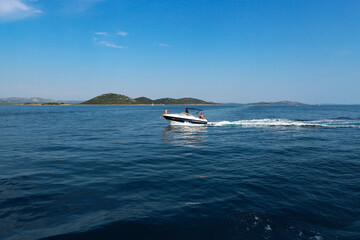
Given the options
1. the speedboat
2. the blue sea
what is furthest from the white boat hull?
the blue sea

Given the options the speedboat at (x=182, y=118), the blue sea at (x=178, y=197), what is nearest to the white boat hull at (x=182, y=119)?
the speedboat at (x=182, y=118)

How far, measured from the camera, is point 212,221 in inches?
292

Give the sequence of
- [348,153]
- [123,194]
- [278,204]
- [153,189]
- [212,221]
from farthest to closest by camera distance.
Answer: [348,153]
[153,189]
[123,194]
[278,204]
[212,221]

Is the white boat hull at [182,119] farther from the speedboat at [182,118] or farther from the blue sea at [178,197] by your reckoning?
the blue sea at [178,197]

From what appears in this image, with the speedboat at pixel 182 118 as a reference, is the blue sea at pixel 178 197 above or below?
below

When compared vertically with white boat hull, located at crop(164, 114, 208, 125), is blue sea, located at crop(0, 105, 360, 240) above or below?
below

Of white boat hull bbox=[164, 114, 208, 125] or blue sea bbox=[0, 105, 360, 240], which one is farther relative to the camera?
white boat hull bbox=[164, 114, 208, 125]

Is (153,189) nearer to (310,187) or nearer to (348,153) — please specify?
(310,187)

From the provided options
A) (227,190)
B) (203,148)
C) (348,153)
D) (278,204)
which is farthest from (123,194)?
(348,153)

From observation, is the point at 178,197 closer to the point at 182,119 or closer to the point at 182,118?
the point at 182,118

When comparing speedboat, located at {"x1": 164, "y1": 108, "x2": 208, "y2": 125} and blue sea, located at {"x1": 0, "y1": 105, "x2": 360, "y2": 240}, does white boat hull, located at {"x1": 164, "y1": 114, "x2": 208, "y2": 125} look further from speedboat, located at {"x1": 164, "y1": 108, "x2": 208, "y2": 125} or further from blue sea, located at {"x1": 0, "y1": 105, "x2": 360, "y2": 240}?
blue sea, located at {"x1": 0, "y1": 105, "x2": 360, "y2": 240}

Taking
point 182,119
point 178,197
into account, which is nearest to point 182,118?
point 182,119

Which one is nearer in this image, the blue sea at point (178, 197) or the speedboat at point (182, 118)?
the blue sea at point (178, 197)

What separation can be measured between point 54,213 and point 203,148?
49.5 ft
